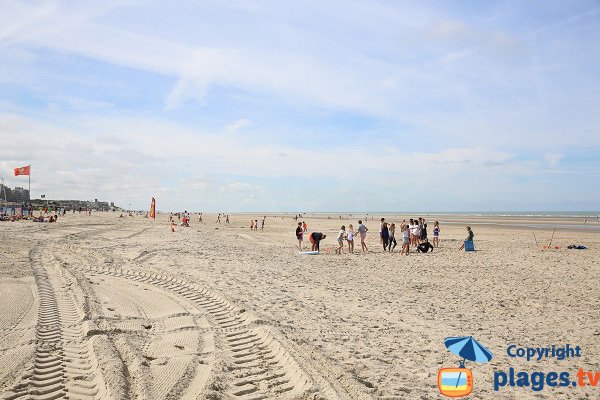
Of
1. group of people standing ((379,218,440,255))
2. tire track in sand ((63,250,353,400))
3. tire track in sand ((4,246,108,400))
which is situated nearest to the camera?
tire track in sand ((4,246,108,400))

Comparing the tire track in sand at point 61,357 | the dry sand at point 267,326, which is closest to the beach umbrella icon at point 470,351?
the dry sand at point 267,326

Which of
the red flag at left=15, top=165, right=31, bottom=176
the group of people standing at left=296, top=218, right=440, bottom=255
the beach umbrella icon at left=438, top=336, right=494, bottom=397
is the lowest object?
the beach umbrella icon at left=438, top=336, right=494, bottom=397

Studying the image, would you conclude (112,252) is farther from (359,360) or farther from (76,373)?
(359,360)

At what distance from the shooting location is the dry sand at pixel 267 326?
5.10 m

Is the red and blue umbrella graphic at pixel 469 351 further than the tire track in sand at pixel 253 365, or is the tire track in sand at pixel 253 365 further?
the red and blue umbrella graphic at pixel 469 351

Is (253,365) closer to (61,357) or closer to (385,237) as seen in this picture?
(61,357)

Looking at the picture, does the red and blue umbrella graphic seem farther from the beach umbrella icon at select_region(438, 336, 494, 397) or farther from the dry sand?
the dry sand

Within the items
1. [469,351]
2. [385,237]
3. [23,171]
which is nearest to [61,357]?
[469,351]

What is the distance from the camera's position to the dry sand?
510cm

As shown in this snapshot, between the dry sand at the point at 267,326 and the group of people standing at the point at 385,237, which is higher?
the group of people standing at the point at 385,237

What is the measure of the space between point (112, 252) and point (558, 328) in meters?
16.7

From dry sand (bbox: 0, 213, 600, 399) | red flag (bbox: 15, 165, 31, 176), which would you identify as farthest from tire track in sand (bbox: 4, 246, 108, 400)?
red flag (bbox: 15, 165, 31, 176)

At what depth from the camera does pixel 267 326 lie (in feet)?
24.0

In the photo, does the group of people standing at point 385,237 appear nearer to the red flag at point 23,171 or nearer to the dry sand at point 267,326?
the dry sand at point 267,326
